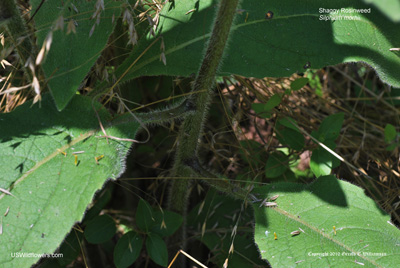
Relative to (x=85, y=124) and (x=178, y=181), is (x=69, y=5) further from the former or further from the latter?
(x=178, y=181)

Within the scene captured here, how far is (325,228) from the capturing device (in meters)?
1.51

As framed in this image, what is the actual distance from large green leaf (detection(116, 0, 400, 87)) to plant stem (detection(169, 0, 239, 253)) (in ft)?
0.52

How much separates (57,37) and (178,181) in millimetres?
807

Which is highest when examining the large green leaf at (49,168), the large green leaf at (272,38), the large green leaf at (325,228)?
the large green leaf at (272,38)

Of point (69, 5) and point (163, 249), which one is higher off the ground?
point (69, 5)

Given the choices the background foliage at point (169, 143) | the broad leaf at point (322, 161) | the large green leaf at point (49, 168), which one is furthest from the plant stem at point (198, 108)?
the broad leaf at point (322, 161)

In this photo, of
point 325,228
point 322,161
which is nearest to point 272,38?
point 322,161

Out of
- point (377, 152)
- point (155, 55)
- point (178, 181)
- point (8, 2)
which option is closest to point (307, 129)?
point (377, 152)

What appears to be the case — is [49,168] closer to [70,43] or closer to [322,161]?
[70,43]

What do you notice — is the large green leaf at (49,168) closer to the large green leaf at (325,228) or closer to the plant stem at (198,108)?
the plant stem at (198,108)

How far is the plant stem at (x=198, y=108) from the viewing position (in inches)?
56.9

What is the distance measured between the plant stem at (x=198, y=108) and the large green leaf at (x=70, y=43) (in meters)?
0.38

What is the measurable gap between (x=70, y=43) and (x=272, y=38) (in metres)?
0.83

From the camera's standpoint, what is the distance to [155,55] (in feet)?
5.64
